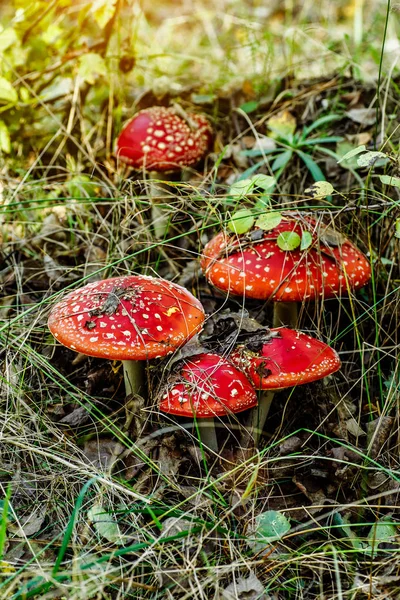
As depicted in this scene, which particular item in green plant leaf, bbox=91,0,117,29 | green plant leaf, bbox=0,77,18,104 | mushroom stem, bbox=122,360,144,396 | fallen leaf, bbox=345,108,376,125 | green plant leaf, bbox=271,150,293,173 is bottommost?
mushroom stem, bbox=122,360,144,396

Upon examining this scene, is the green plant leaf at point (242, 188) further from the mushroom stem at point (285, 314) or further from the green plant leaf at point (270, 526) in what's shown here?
the green plant leaf at point (270, 526)

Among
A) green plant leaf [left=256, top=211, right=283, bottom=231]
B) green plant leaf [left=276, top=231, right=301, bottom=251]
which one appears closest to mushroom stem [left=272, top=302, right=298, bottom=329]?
green plant leaf [left=276, top=231, right=301, bottom=251]

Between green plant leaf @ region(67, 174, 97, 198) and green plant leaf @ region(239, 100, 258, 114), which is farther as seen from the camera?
green plant leaf @ region(239, 100, 258, 114)

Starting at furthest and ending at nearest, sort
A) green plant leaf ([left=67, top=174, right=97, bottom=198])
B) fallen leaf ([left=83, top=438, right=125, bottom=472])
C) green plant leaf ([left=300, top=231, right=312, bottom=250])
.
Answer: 1. green plant leaf ([left=67, top=174, right=97, bottom=198])
2. green plant leaf ([left=300, top=231, right=312, bottom=250])
3. fallen leaf ([left=83, top=438, right=125, bottom=472])

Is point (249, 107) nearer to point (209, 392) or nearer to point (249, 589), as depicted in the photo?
point (209, 392)

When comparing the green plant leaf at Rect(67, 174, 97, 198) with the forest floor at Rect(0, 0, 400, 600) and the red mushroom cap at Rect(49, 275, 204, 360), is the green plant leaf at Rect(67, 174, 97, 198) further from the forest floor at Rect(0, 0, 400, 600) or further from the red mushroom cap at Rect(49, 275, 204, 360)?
the red mushroom cap at Rect(49, 275, 204, 360)

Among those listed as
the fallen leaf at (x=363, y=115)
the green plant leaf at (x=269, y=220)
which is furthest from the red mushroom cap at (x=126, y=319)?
the fallen leaf at (x=363, y=115)
